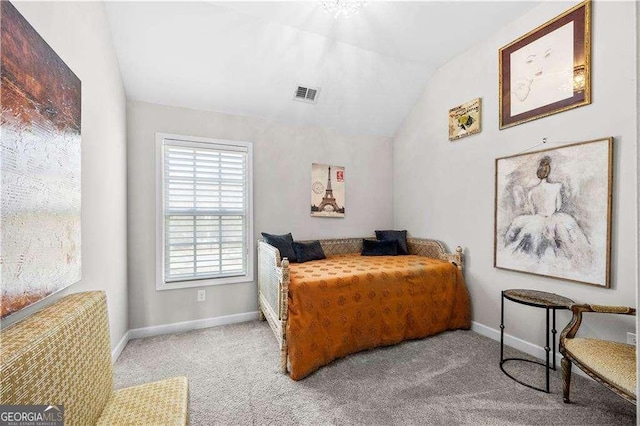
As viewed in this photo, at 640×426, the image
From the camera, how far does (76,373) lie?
1.00 metres

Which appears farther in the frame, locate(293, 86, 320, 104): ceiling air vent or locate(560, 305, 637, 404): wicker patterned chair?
locate(293, 86, 320, 104): ceiling air vent

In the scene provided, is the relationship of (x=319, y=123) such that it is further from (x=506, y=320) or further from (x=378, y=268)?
(x=506, y=320)

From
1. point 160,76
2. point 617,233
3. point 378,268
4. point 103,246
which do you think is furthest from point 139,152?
point 617,233

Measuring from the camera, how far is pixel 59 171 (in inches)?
50.4

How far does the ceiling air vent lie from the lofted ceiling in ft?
0.18

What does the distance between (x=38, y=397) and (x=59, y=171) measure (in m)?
0.99

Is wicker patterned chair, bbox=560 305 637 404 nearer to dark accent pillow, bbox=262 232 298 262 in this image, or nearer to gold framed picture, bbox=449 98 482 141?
gold framed picture, bbox=449 98 482 141

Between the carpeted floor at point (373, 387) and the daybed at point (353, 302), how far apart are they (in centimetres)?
15

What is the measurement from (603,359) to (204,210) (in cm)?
343

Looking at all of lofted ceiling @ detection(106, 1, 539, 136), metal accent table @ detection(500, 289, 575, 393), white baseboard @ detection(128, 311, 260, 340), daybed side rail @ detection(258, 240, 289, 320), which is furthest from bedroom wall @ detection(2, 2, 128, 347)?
metal accent table @ detection(500, 289, 575, 393)

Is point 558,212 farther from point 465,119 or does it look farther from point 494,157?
point 465,119

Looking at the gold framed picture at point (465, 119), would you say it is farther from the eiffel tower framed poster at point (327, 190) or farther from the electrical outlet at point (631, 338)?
the electrical outlet at point (631, 338)

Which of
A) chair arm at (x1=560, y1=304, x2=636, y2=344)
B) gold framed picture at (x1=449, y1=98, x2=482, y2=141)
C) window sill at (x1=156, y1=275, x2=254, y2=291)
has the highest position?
gold framed picture at (x1=449, y1=98, x2=482, y2=141)

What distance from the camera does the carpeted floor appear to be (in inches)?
65.2
